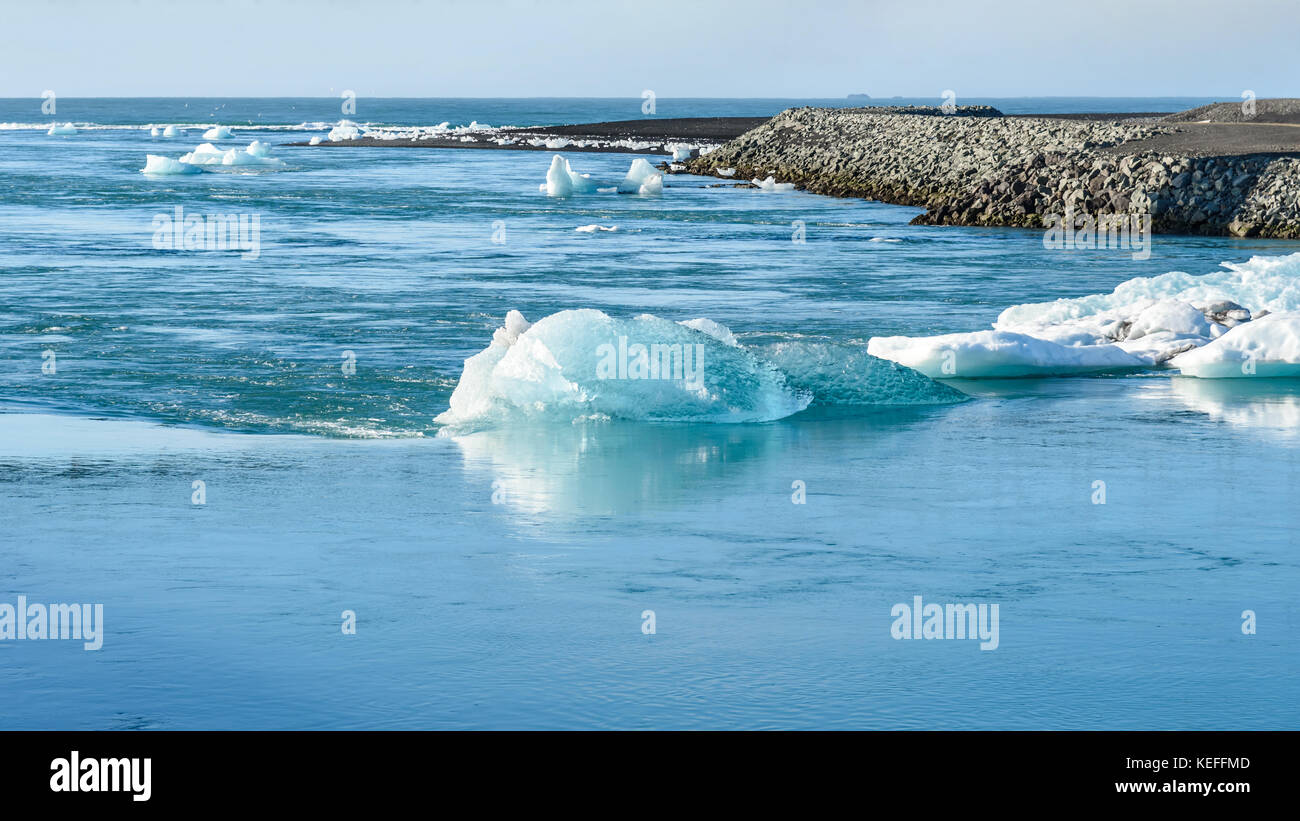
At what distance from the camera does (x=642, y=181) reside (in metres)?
41.7

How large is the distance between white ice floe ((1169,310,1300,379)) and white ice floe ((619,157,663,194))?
26.9m

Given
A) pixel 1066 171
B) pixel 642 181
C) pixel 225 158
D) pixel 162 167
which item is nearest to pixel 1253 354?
pixel 1066 171

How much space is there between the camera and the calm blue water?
6121mm

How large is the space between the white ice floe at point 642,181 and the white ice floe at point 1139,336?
76.7ft

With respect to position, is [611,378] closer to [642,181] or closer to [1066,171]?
[1066,171]

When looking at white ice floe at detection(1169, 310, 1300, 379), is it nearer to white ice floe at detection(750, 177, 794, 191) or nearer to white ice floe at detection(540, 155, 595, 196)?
white ice floe at detection(540, 155, 595, 196)

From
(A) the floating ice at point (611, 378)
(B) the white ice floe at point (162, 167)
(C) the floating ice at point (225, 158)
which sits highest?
(C) the floating ice at point (225, 158)

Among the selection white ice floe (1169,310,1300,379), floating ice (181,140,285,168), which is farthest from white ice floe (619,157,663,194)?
white ice floe (1169,310,1300,379)

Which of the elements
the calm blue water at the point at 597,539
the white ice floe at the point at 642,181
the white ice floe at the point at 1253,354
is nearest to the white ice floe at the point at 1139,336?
the white ice floe at the point at 1253,354

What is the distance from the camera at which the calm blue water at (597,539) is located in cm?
612

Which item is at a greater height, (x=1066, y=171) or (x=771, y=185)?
(x=771, y=185)

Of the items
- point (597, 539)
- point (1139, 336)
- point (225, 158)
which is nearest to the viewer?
point (597, 539)

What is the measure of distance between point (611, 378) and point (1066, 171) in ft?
86.4

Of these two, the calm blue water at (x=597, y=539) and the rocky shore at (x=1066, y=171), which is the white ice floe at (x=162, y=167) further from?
the calm blue water at (x=597, y=539)
